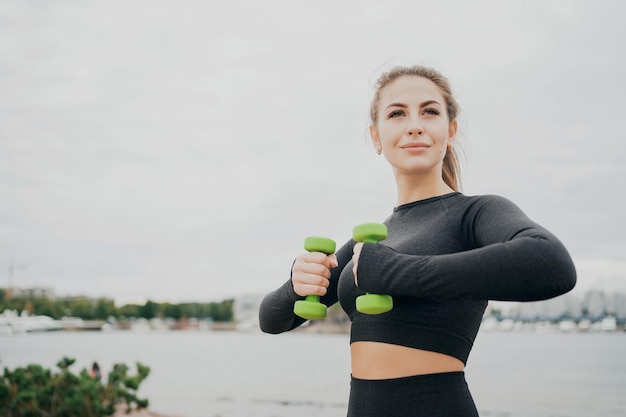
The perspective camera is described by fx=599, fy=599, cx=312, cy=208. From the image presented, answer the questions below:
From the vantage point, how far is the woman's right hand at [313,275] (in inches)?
86.8

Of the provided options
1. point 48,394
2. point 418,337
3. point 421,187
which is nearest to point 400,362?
point 418,337

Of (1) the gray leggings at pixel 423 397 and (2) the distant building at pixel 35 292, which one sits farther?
(2) the distant building at pixel 35 292

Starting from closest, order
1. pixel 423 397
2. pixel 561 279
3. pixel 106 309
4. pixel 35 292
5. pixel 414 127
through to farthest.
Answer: pixel 561 279 < pixel 423 397 < pixel 414 127 < pixel 106 309 < pixel 35 292

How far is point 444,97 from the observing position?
236cm

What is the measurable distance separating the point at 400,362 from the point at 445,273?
49 centimetres

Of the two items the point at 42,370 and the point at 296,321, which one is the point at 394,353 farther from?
the point at 42,370

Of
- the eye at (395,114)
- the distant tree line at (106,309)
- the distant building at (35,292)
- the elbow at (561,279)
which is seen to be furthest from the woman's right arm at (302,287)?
the distant building at (35,292)

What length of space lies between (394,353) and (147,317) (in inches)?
6231

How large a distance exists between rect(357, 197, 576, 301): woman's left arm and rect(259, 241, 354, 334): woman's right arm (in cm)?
38

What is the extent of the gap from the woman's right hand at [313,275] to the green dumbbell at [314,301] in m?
0.03

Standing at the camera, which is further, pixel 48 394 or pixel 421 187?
pixel 48 394

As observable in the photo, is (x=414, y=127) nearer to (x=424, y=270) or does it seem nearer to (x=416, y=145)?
(x=416, y=145)

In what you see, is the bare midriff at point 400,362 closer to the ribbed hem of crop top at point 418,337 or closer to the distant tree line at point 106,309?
the ribbed hem of crop top at point 418,337

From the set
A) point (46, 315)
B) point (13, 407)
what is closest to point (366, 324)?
point (13, 407)
